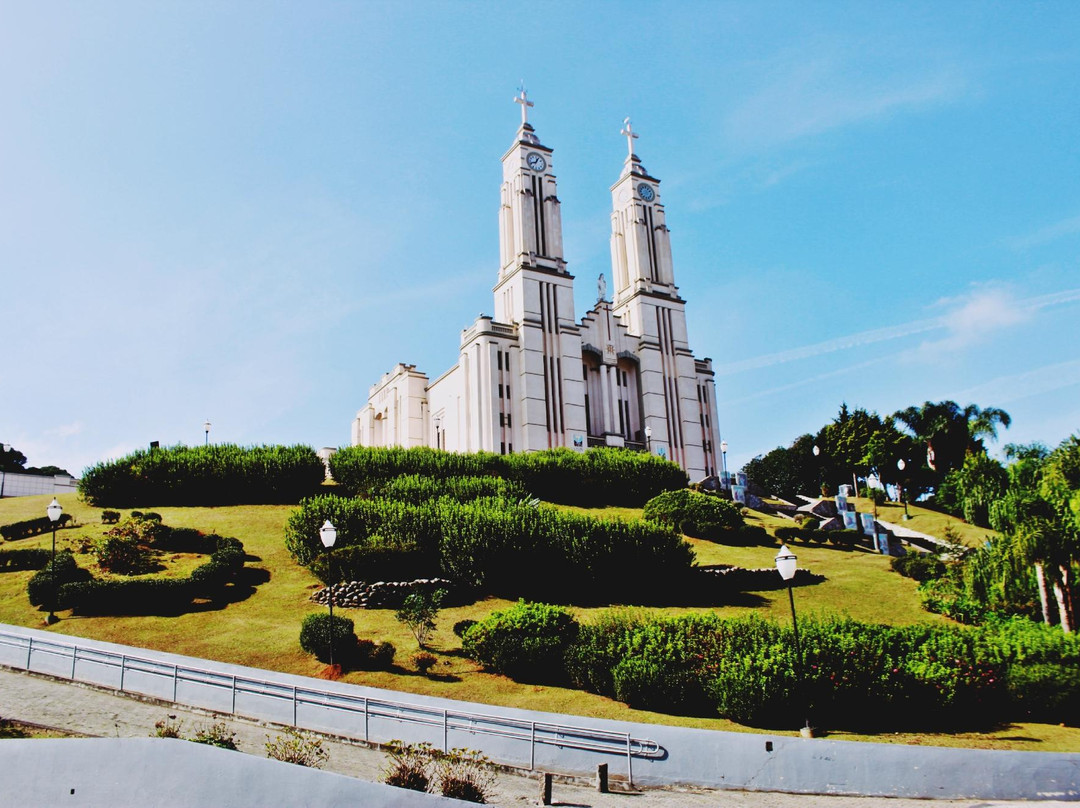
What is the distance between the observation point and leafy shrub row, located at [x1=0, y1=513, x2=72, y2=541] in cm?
3319

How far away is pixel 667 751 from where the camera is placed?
48.1 ft

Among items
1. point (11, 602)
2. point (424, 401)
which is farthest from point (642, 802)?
point (424, 401)

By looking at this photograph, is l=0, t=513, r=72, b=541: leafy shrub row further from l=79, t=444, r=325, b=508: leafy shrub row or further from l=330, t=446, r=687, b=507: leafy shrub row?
l=330, t=446, r=687, b=507: leafy shrub row

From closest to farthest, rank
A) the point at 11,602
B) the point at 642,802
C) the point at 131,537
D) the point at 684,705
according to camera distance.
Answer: the point at 642,802, the point at 684,705, the point at 11,602, the point at 131,537

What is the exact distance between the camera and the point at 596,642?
2019 cm

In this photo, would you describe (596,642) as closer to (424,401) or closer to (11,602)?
(11,602)

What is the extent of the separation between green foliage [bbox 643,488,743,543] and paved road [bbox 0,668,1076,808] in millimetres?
24422

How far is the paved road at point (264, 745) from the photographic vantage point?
13.5 meters

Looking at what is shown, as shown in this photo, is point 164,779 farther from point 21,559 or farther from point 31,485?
point 31,485

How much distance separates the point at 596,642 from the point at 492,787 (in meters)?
6.96

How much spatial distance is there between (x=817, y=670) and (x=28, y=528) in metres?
31.8

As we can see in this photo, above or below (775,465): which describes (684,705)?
below

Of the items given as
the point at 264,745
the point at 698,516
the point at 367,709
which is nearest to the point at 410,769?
the point at 367,709

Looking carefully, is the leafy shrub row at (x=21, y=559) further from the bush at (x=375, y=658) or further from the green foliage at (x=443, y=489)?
the bush at (x=375, y=658)
